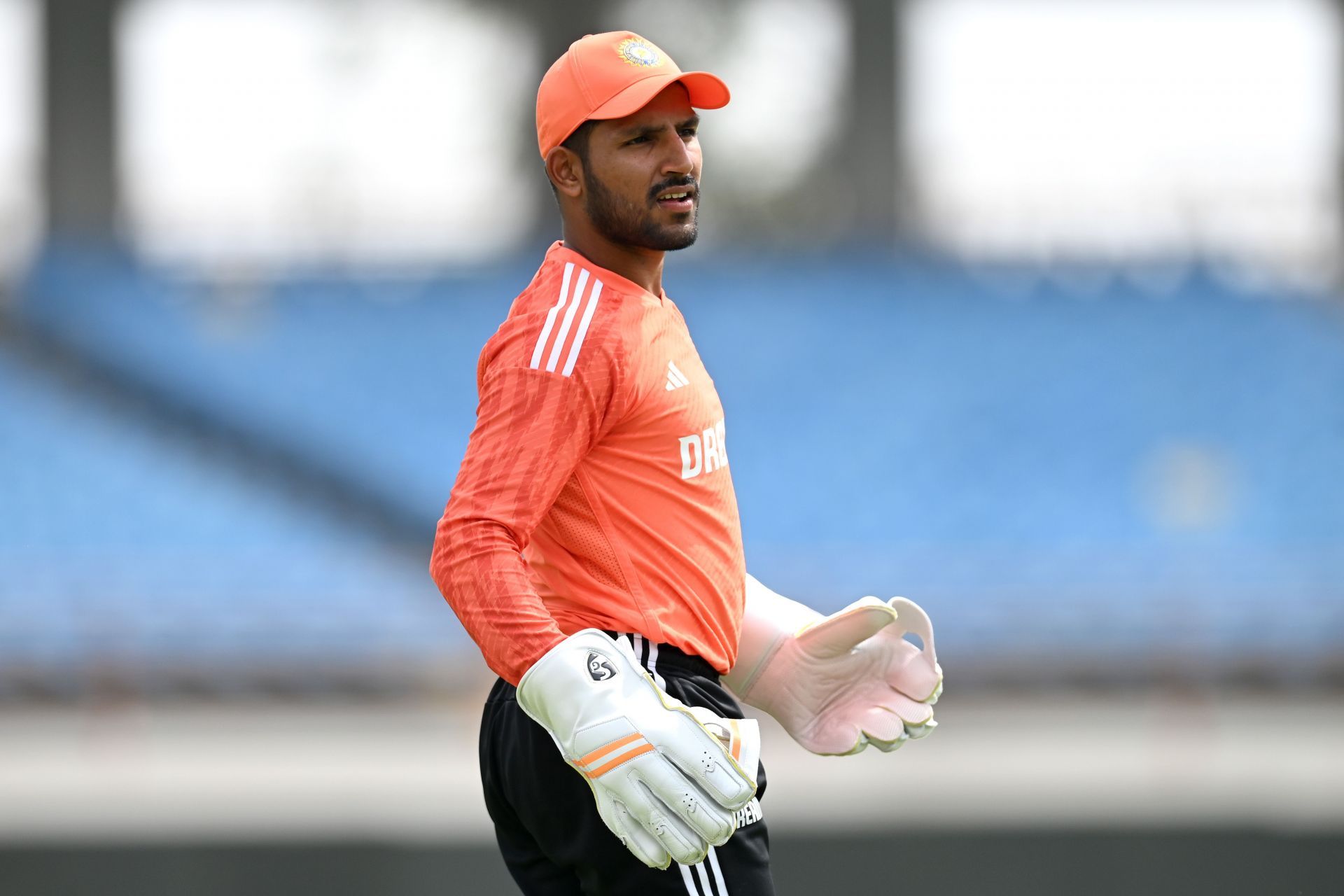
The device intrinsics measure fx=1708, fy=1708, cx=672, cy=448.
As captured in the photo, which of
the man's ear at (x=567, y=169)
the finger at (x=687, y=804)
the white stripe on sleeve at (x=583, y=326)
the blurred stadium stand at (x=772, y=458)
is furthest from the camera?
the blurred stadium stand at (x=772, y=458)

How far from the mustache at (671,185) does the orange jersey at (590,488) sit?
15 centimetres

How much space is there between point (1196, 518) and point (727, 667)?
39.5ft

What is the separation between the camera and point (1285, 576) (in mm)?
12734

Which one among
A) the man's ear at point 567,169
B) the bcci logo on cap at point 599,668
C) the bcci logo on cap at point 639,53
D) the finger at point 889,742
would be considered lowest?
the finger at point 889,742

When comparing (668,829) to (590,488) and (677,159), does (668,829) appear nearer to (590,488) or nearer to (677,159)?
(590,488)

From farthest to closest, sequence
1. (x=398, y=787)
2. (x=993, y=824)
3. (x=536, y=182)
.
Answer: (x=536, y=182) < (x=398, y=787) < (x=993, y=824)

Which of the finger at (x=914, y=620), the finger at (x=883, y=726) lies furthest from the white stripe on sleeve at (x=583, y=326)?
the finger at (x=883, y=726)

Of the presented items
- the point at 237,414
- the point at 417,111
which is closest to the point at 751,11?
the point at 417,111

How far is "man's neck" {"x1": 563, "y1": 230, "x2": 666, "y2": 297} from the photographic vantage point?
2.89 metres

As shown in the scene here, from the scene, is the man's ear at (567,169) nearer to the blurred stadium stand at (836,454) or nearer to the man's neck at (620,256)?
the man's neck at (620,256)

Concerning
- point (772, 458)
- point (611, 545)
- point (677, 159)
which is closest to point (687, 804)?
point (611, 545)

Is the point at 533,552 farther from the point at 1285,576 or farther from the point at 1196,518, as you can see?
the point at 1196,518

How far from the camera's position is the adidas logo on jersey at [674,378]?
110 inches

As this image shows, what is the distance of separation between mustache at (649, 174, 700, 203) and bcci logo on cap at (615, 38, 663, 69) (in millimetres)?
189
